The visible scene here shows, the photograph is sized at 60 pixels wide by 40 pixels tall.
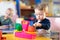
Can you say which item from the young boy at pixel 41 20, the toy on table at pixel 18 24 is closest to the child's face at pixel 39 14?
the young boy at pixel 41 20

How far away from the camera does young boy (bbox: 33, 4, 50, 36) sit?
988 mm

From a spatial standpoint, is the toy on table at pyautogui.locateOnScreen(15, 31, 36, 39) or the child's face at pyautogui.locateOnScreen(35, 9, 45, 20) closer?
the toy on table at pyautogui.locateOnScreen(15, 31, 36, 39)

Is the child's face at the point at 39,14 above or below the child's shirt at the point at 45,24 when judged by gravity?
above

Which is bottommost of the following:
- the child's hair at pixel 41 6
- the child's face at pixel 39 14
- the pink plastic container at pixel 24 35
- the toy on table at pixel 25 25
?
the pink plastic container at pixel 24 35

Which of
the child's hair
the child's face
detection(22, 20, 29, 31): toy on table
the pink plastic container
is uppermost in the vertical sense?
the child's hair

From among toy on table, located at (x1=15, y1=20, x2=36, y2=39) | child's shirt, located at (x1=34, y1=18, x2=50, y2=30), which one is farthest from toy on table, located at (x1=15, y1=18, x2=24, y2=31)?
child's shirt, located at (x1=34, y1=18, x2=50, y2=30)

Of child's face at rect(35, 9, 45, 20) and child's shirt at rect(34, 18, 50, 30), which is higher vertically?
child's face at rect(35, 9, 45, 20)

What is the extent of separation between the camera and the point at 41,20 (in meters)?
1.01

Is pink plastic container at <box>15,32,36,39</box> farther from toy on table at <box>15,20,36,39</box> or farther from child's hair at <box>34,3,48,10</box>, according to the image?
child's hair at <box>34,3,48,10</box>

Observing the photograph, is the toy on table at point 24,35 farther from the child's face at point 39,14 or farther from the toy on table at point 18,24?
the child's face at point 39,14

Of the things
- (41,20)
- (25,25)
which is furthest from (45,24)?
(25,25)

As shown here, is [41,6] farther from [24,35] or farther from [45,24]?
[24,35]

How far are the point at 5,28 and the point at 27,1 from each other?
0.25 meters

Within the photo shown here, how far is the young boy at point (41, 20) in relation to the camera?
0.99m
